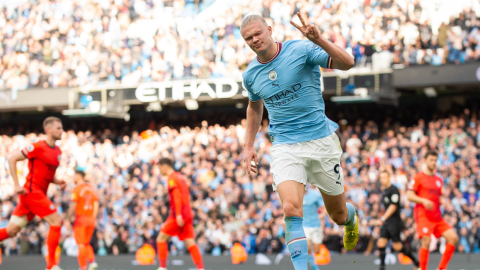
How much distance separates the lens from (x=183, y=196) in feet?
30.7

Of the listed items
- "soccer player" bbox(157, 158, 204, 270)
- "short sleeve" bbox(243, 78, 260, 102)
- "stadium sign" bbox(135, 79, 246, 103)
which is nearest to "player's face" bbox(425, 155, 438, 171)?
"soccer player" bbox(157, 158, 204, 270)

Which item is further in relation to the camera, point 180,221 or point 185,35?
point 185,35

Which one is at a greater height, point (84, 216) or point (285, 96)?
point (285, 96)

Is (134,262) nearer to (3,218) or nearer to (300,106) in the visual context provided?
(3,218)

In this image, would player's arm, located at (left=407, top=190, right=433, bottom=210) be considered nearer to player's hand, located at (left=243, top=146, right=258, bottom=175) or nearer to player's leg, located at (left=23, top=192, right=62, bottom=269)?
player's hand, located at (left=243, top=146, right=258, bottom=175)

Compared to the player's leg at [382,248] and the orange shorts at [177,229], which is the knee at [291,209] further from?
the player's leg at [382,248]

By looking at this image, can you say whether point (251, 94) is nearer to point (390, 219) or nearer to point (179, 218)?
point (179, 218)

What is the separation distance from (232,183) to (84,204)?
6931 mm

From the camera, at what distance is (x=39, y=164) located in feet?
28.0

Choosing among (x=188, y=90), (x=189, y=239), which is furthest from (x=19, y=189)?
A: (x=188, y=90)

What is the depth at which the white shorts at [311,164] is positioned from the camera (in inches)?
202

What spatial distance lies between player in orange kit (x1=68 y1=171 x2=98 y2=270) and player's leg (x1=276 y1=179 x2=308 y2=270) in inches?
232

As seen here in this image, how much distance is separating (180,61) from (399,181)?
7.97 meters

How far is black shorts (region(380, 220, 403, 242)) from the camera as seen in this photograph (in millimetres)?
9977
